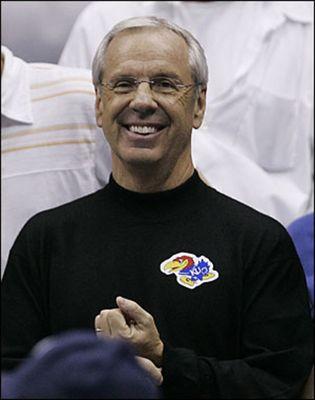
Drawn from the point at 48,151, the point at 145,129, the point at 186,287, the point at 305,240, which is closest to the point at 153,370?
the point at 186,287

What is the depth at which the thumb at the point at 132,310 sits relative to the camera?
135 centimetres

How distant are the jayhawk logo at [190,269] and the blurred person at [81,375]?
35.2 inches

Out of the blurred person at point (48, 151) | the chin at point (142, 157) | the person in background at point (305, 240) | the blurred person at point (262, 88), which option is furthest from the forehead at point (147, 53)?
the blurred person at point (262, 88)

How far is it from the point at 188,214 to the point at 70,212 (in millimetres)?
206

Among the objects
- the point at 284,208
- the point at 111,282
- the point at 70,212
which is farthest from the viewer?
the point at 284,208

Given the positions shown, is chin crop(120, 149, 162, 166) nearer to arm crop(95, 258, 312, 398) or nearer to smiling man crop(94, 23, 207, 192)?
smiling man crop(94, 23, 207, 192)

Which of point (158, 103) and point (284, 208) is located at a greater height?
point (158, 103)

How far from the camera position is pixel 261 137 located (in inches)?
129

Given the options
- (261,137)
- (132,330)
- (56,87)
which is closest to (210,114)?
(261,137)

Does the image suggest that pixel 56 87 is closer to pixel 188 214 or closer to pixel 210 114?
pixel 188 214

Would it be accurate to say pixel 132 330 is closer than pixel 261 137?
Yes

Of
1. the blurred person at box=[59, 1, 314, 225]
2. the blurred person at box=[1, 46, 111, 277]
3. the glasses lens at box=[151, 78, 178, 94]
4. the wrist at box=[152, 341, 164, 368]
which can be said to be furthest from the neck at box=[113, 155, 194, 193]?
the blurred person at box=[59, 1, 314, 225]

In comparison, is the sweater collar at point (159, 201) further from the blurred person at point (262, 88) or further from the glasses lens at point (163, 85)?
the blurred person at point (262, 88)

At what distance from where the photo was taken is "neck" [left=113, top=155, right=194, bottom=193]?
1.63 m
